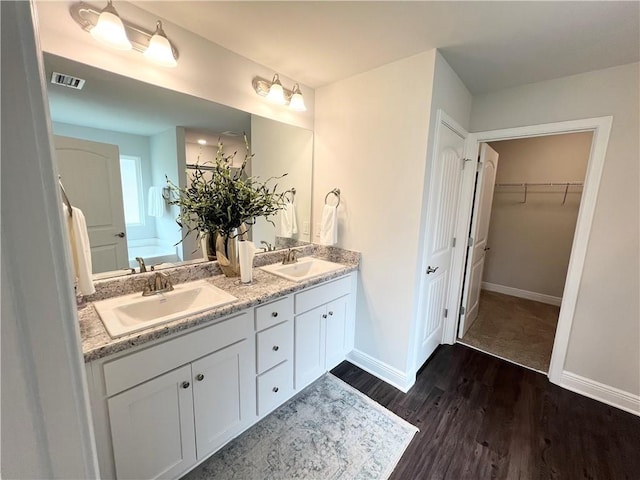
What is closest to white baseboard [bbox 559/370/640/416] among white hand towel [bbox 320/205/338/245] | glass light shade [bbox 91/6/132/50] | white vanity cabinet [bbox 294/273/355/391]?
white vanity cabinet [bbox 294/273/355/391]

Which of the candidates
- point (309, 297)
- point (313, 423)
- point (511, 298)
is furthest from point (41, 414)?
point (511, 298)

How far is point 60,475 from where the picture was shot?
354 millimetres

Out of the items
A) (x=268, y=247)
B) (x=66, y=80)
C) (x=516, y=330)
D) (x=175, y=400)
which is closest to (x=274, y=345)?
(x=175, y=400)

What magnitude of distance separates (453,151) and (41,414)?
2.50m

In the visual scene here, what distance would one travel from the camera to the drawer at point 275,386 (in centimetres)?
161

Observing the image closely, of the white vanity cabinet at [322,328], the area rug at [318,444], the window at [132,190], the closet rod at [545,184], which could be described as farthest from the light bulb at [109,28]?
the closet rod at [545,184]

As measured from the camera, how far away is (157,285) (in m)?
1.52

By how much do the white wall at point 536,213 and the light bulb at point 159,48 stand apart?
12.7 ft

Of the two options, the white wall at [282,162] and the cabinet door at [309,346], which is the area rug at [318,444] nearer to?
the cabinet door at [309,346]

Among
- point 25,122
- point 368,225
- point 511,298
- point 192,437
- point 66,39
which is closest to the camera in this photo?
point 25,122

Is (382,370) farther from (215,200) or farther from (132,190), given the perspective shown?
(132,190)

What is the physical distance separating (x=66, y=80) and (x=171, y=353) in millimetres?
1355

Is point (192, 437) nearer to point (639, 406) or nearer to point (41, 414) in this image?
point (41, 414)

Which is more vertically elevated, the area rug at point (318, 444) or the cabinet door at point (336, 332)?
the cabinet door at point (336, 332)
